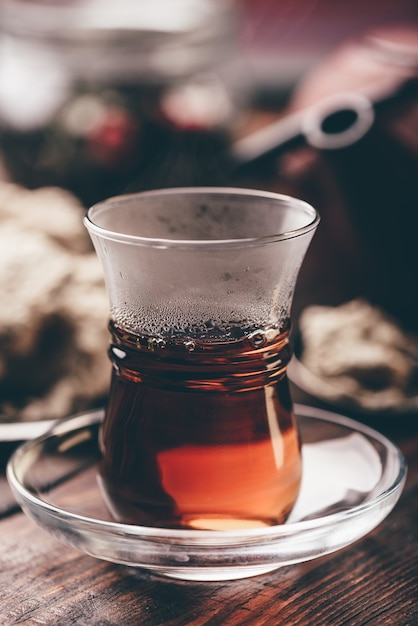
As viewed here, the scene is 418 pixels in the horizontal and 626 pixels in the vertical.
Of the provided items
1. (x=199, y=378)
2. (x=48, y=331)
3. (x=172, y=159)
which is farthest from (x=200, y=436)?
(x=172, y=159)

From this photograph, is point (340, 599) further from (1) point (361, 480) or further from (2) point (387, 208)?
(2) point (387, 208)

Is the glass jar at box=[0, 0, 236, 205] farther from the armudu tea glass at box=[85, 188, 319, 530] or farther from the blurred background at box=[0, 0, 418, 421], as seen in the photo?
the armudu tea glass at box=[85, 188, 319, 530]

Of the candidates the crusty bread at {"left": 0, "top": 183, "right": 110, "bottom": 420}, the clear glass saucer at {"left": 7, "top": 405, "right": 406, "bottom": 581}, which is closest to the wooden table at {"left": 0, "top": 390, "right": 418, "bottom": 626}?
the clear glass saucer at {"left": 7, "top": 405, "right": 406, "bottom": 581}

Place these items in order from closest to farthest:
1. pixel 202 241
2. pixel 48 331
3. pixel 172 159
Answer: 1. pixel 202 241
2. pixel 48 331
3. pixel 172 159

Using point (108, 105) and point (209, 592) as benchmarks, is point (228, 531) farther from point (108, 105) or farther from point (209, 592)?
point (108, 105)

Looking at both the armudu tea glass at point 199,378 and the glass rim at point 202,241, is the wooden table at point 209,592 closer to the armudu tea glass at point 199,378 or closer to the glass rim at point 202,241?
the armudu tea glass at point 199,378

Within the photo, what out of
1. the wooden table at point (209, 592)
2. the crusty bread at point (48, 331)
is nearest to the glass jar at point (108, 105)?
the crusty bread at point (48, 331)

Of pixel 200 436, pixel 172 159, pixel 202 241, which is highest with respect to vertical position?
pixel 202 241
